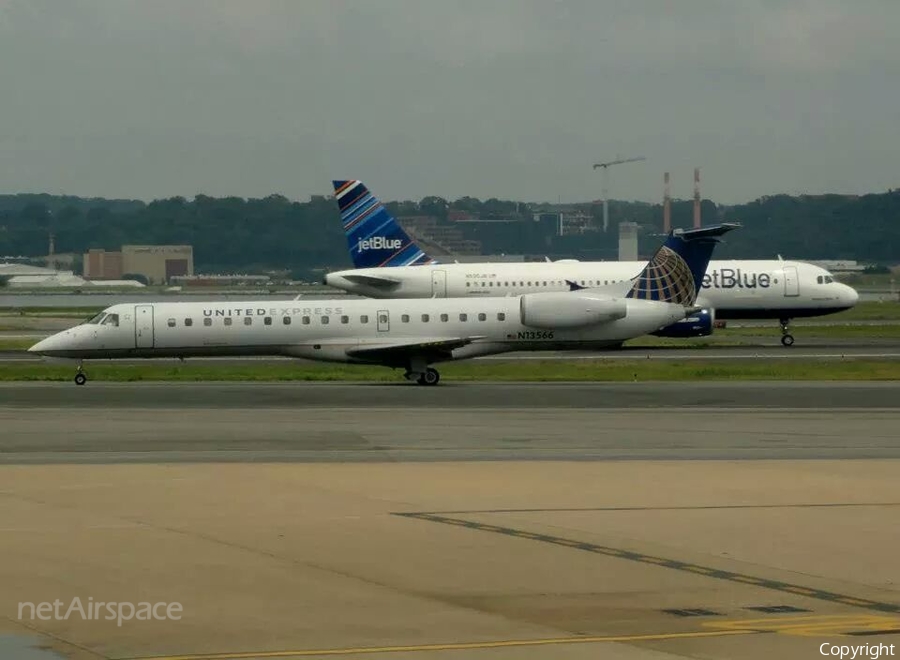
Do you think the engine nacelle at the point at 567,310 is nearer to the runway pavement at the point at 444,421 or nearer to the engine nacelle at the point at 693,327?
the runway pavement at the point at 444,421

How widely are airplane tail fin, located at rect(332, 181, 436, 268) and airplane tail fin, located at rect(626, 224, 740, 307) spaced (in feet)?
64.2

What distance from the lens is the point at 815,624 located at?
43.7 feet

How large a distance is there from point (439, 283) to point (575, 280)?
21.7 feet

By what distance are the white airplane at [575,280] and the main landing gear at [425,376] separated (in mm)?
16679

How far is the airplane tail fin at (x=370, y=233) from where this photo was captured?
68.6 metres

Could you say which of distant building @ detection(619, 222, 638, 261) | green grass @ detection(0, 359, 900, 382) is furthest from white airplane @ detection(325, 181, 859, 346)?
distant building @ detection(619, 222, 638, 261)

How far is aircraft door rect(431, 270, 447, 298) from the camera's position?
65562mm

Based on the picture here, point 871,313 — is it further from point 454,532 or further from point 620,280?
point 454,532

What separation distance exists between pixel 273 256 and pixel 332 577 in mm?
183736

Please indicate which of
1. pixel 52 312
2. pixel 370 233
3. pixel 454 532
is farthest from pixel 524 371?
pixel 52 312

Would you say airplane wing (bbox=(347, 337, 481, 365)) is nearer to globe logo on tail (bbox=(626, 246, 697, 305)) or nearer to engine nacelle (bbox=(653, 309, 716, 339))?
globe logo on tail (bbox=(626, 246, 697, 305))

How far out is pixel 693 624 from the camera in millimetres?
13383

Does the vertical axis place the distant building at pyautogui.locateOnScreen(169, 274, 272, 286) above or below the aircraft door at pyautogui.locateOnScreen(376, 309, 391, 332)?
above

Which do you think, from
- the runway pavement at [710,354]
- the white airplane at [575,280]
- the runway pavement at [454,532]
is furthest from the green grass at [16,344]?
the runway pavement at [454,532]
